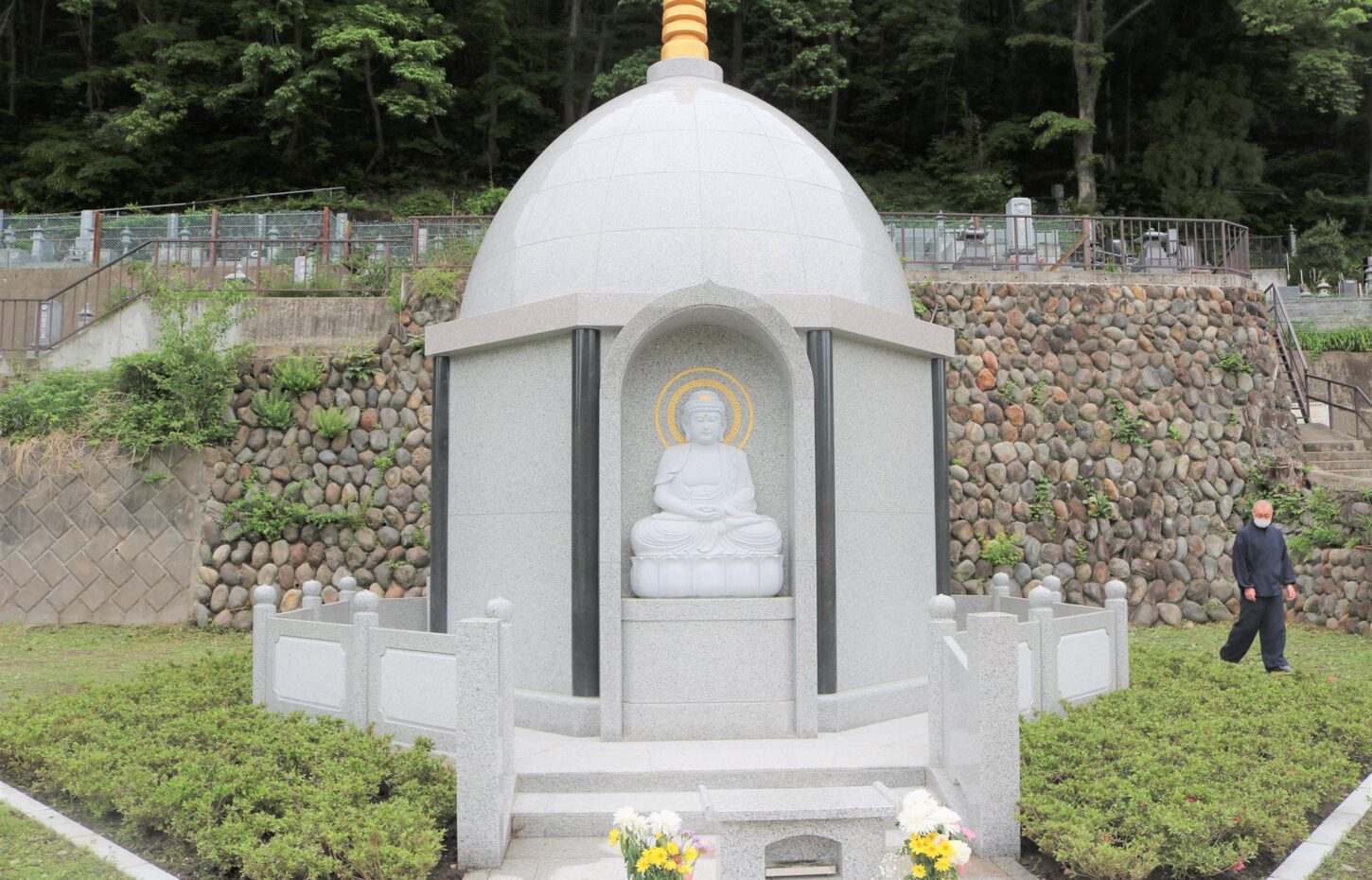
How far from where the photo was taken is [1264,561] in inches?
394

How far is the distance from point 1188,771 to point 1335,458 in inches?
520

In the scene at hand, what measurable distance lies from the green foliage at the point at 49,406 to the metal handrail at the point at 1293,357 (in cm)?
1997

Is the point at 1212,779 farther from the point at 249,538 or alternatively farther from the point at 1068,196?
the point at 1068,196

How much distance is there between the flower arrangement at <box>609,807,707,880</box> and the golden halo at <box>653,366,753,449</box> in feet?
14.1

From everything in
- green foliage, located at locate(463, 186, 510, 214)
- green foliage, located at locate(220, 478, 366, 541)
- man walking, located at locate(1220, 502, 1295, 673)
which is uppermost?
green foliage, located at locate(463, 186, 510, 214)

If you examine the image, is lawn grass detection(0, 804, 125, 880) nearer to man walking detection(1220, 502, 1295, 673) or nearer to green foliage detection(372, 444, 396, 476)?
green foliage detection(372, 444, 396, 476)

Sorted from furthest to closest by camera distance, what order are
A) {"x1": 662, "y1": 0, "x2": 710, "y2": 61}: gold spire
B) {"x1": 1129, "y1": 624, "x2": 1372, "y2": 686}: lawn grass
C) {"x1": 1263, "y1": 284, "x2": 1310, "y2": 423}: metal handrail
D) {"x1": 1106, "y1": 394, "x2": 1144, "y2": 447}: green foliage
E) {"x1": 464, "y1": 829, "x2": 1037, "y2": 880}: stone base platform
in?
{"x1": 1263, "y1": 284, "x2": 1310, "y2": 423}: metal handrail, {"x1": 1106, "y1": 394, "x2": 1144, "y2": 447}: green foliage, {"x1": 1129, "y1": 624, "x2": 1372, "y2": 686}: lawn grass, {"x1": 662, "y1": 0, "x2": 710, "y2": 61}: gold spire, {"x1": 464, "y1": 829, "x2": 1037, "y2": 880}: stone base platform

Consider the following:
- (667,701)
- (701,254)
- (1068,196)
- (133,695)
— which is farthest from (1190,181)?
(133,695)

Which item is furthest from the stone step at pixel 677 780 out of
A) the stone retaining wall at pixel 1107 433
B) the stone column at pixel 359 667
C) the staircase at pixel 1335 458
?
the staircase at pixel 1335 458

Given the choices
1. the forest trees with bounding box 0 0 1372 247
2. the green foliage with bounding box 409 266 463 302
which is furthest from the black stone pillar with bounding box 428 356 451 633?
the forest trees with bounding box 0 0 1372 247

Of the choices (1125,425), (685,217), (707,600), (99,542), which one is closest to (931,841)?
(707,600)

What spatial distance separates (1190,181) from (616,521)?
88.7 feet

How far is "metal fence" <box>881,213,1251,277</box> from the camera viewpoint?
1830 cm

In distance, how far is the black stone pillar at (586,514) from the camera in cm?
756
